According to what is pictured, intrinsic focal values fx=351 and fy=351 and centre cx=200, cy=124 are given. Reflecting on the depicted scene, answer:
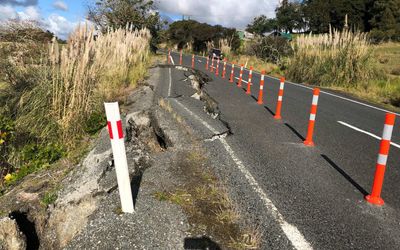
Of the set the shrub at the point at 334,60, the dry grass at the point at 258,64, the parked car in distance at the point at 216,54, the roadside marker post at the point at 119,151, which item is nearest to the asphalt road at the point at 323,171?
the roadside marker post at the point at 119,151

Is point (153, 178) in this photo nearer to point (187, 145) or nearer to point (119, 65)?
point (187, 145)

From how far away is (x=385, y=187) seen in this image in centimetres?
496

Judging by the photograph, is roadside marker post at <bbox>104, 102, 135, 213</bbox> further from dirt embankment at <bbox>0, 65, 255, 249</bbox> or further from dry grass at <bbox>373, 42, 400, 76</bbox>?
dry grass at <bbox>373, 42, 400, 76</bbox>

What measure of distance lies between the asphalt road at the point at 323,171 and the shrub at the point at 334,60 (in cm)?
703

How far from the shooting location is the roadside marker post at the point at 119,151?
3.38 meters

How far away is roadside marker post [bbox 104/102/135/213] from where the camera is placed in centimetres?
338

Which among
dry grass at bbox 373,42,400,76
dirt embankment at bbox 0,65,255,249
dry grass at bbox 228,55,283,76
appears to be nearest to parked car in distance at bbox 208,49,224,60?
dry grass at bbox 228,55,283,76

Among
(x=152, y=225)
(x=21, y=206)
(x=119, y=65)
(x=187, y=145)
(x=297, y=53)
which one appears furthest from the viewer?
(x=297, y=53)

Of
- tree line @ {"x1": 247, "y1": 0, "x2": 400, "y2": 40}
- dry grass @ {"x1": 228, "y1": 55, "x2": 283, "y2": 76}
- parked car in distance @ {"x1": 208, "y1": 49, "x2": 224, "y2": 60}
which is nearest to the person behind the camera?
dry grass @ {"x1": 228, "y1": 55, "x2": 283, "y2": 76}

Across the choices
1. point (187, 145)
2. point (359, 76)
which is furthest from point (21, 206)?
point (359, 76)

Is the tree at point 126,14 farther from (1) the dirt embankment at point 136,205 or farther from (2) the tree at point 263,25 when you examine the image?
(2) the tree at point 263,25

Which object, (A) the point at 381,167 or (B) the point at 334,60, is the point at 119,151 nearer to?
(A) the point at 381,167

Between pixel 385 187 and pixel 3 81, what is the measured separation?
706 centimetres

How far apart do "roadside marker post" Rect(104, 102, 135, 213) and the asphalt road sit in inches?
67.9
